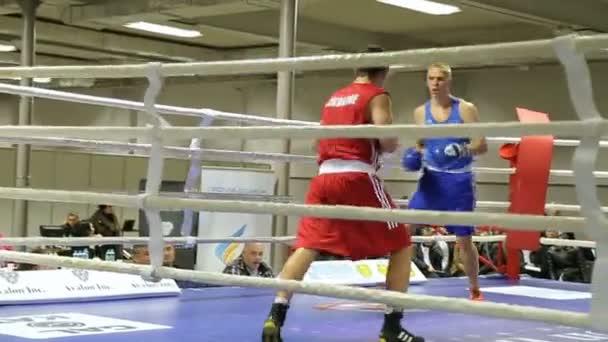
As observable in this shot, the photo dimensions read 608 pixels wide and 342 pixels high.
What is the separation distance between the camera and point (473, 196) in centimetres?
402

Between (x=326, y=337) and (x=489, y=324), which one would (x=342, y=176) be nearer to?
(x=326, y=337)

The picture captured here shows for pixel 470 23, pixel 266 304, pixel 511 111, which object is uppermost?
pixel 470 23

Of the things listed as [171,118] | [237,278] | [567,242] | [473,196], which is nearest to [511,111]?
[171,118]

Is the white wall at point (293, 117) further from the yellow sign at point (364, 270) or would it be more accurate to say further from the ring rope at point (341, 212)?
the ring rope at point (341, 212)

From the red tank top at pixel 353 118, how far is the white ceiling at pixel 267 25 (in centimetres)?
634

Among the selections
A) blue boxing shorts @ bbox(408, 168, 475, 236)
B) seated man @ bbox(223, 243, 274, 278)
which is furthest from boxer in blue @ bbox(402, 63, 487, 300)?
seated man @ bbox(223, 243, 274, 278)

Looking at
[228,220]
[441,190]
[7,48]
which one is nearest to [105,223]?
[228,220]

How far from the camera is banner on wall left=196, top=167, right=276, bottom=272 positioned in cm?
795

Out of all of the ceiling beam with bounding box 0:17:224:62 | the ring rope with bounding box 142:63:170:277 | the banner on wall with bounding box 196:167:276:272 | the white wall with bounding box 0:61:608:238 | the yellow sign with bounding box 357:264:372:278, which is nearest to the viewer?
the ring rope with bounding box 142:63:170:277

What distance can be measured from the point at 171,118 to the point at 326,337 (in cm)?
1412

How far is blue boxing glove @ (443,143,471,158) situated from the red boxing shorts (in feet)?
2.22

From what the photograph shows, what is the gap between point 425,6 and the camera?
10109 millimetres

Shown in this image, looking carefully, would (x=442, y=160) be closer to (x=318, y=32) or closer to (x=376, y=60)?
(x=376, y=60)

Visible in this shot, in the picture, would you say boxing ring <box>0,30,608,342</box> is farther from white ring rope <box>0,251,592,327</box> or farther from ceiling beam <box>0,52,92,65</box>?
ceiling beam <box>0,52,92,65</box>
